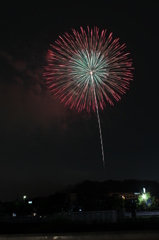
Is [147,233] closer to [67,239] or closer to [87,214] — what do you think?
[67,239]

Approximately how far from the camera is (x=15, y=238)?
5203 millimetres

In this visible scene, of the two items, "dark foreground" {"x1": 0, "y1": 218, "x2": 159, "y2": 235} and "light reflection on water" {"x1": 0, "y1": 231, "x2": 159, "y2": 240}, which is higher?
"light reflection on water" {"x1": 0, "y1": 231, "x2": 159, "y2": 240}

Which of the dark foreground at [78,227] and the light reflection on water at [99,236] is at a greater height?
the light reflection on water at [99,236]

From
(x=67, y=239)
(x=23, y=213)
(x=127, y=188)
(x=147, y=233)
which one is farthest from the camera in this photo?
(x=127, y=188)

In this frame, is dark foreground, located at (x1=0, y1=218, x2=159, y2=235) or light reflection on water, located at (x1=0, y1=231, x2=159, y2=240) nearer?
light reflection on water, located at (x1=0, y1=231, x2=159, y2=240)

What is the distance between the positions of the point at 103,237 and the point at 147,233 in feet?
Result: 2.49

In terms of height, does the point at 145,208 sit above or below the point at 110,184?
below

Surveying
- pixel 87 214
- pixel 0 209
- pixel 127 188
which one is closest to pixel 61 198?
pixel 0 209

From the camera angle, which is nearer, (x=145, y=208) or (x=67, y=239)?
(x=67, y=239)

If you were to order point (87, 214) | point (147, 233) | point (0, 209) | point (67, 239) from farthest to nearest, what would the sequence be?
point (0, 209) < point (87, 214) < point (67, 239) < point (147, 233)

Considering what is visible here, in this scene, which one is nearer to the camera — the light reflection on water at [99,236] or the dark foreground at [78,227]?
the light reflection on water at [99,236]

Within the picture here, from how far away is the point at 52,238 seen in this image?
5168mm

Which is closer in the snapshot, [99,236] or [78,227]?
[99,236]

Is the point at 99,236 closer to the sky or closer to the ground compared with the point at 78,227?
closer to the sky
